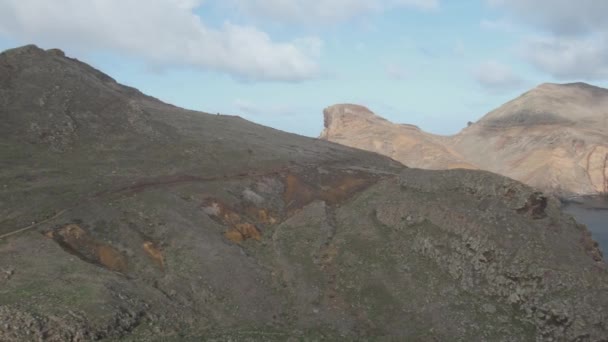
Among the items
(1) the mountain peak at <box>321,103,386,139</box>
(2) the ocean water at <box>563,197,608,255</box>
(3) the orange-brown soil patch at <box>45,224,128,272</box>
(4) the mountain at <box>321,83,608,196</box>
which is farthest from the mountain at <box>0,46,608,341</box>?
(1) the mountain peak at <box>321,103,386,139</box>

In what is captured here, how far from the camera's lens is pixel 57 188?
4147 centimetres

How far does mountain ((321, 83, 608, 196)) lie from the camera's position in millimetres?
141250

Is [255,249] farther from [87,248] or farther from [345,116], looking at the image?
[345,116]

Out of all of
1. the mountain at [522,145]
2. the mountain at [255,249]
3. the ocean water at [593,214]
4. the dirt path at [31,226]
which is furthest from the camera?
the mountain at [522,145]

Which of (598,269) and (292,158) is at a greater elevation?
(292,158)

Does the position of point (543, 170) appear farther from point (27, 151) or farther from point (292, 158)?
point (27, 151)

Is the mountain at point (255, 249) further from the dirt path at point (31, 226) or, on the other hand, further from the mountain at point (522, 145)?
the mountain at point (522, 145)

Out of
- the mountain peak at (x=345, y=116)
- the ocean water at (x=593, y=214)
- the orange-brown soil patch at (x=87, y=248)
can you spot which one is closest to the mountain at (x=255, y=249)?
the orange-brown soil patch at (x=87, y=248)

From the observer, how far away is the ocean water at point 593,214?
94769 mm

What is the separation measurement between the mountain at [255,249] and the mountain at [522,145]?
8591 centimetres

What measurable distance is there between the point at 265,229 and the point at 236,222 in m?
2.68

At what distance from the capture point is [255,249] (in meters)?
42.2

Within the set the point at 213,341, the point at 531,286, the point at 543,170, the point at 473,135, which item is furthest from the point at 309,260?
the point at 473,135

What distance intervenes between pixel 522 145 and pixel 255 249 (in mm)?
149113
